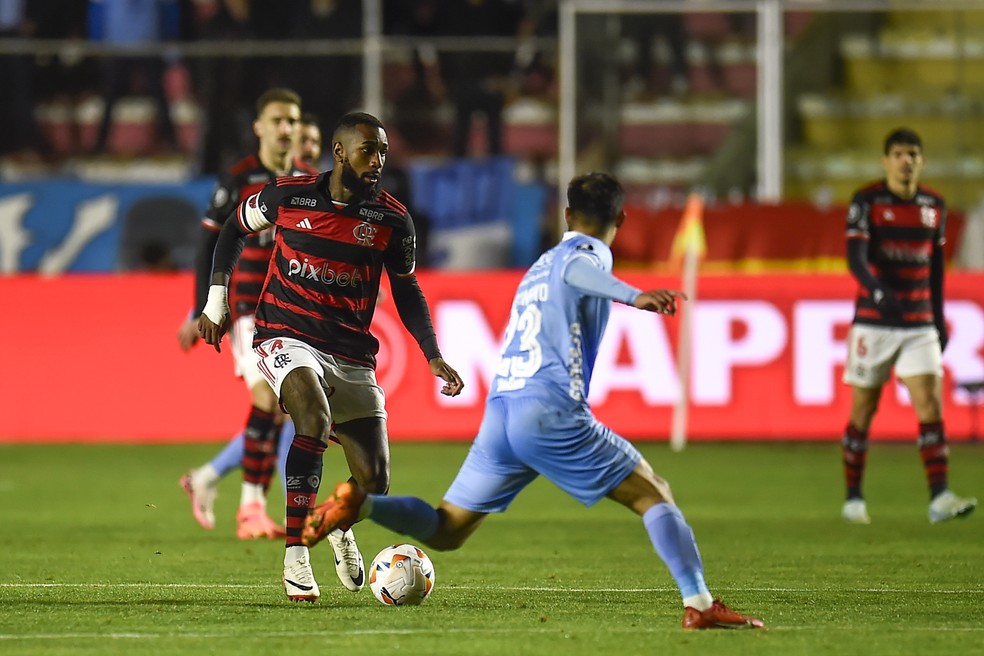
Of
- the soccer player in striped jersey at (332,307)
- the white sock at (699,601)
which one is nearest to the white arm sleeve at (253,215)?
the soccer player in striped jersey at (332,307)

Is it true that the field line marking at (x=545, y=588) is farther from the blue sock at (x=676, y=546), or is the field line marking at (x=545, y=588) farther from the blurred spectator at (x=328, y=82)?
the blurred spectator at (x=328, y=82)

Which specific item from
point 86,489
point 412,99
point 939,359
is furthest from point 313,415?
point 412,99

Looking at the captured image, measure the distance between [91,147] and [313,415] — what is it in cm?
1279

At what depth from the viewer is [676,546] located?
6195mm

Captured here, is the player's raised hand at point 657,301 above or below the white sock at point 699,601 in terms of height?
above

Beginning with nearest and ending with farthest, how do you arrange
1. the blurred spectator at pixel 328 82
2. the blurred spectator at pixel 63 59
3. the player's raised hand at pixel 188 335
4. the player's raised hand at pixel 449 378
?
the player's raised hand at pixel 449 378
the player's raised hand at pixel 188 335
the blurred spectator at pixel 328 82
the blurred spectator at pixel 63 59

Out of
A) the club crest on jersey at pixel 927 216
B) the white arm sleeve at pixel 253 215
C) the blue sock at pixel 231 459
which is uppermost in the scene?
the white arm sleeve at pixel 253 215

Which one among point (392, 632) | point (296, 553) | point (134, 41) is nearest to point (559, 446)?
point (392, 632)

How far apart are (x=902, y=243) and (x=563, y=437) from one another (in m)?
4.97

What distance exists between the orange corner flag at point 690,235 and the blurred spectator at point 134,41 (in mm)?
5633

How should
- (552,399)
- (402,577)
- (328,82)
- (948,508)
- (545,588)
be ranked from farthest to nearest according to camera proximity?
(328,82) < (948,508) < (545,588) < (402,577) < (552,399)

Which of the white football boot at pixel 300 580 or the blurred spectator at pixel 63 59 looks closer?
the white football boot at pixel 300 580

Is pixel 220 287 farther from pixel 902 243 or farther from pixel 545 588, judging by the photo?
pixel 902 243

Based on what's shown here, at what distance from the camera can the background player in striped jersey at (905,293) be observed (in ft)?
34.9
